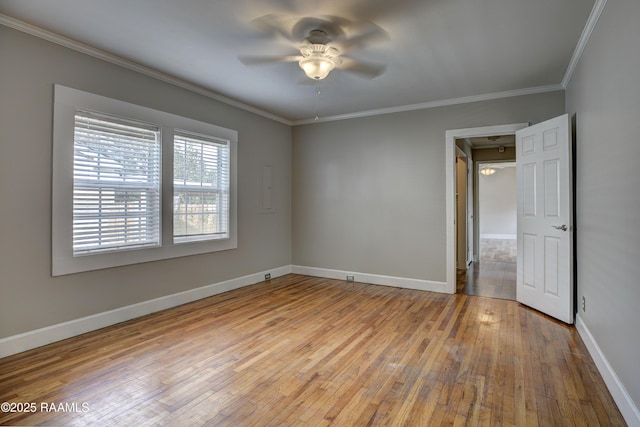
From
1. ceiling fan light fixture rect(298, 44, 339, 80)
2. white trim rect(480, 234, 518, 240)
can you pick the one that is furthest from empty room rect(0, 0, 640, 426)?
white trim rect(480, 234, 518, 240)

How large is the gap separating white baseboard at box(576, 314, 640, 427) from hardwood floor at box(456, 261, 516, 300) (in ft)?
5.46

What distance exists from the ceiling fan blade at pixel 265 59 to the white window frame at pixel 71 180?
118cm

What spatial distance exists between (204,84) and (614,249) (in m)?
4.21

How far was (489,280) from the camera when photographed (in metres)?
5.40

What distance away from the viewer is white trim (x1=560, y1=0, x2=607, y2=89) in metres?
2.35

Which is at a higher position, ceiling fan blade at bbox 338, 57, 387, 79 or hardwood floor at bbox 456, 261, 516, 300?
ceiling fan blade at bbox 338, 57, 387, 79

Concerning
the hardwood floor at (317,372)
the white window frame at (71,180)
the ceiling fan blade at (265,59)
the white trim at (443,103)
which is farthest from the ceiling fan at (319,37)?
the hardwood floor at (317,372)

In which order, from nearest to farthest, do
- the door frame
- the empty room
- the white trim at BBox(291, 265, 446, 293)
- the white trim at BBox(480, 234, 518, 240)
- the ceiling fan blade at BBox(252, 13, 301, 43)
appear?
the empty room → the ceiling fan blade at BBox(252, 13, 301, 43) → the door frame → the white trim at BBox(291, 265, 446, 293) → the white trim at BBox(480, 234, 518, 240)

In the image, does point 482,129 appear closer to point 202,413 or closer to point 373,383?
point 373,383

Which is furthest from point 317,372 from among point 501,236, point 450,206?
point 501,236

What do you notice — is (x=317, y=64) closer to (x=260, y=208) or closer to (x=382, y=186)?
Result: (x=382, y=186)

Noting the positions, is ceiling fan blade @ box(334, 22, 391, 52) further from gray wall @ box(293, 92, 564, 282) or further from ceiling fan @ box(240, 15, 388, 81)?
gray wall @ box(293, 92, 564, 282)

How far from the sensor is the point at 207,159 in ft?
14.3

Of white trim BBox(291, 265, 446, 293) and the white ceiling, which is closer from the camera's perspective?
the white ceiling
